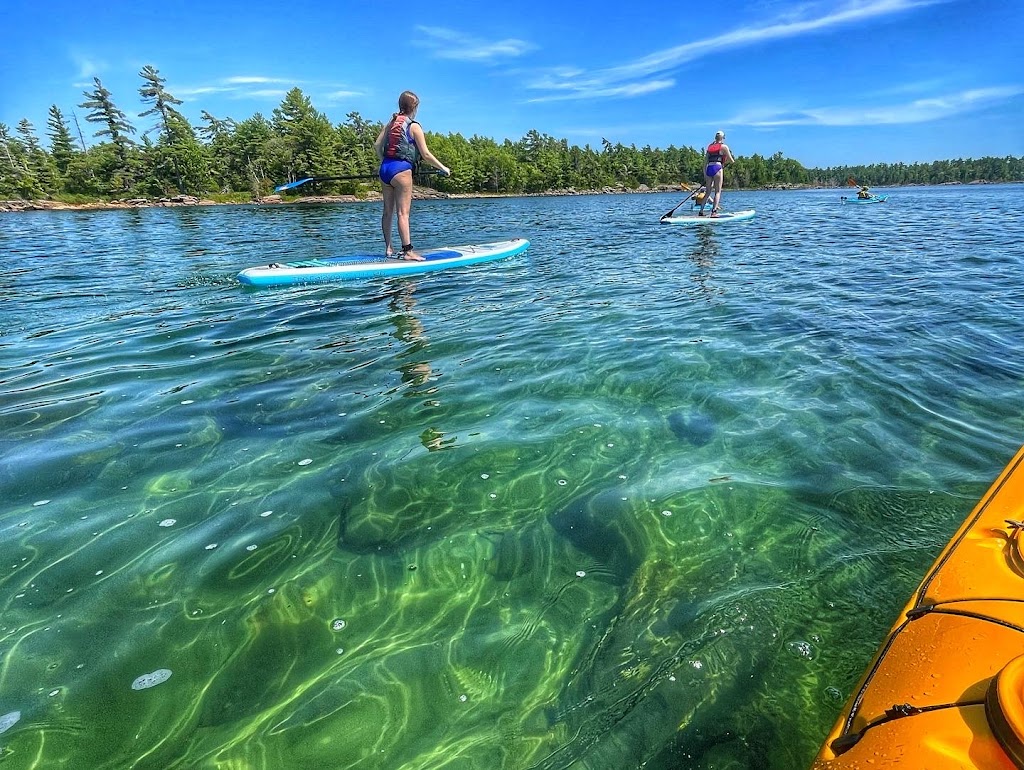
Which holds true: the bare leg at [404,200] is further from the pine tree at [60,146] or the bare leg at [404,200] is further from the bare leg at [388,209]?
the pine tree at [60,146]

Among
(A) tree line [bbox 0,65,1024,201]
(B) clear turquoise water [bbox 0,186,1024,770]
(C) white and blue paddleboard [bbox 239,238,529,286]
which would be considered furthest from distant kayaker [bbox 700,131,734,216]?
(A) tree line [bbox 0,65,1024,201]

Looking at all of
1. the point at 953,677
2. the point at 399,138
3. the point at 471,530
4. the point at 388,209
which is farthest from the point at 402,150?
the point at 953,677

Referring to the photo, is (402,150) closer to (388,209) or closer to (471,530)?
(388,209)

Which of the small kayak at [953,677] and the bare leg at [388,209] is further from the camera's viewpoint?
the bare leg at [388,209]

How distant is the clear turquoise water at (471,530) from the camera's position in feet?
6.86

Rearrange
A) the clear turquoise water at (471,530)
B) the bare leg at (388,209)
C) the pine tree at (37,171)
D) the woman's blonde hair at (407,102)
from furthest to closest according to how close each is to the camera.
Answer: the pine tree at (37,171), the bare leg at (388,209), the woman's blonde hair at (407,102), the clear turquoise water at (471,530)

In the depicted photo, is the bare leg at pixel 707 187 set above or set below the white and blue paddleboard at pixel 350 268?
above

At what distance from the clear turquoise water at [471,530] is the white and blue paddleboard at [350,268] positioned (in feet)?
9.20

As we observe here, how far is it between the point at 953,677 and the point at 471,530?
2.25m

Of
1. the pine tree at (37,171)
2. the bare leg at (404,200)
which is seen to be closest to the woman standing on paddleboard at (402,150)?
the bare leg at (404,200)

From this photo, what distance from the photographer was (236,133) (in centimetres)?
8225

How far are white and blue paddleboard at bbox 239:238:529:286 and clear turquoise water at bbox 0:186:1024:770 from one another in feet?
9.20

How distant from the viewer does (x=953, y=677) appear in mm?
1513

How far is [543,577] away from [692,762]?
3.51 ft
